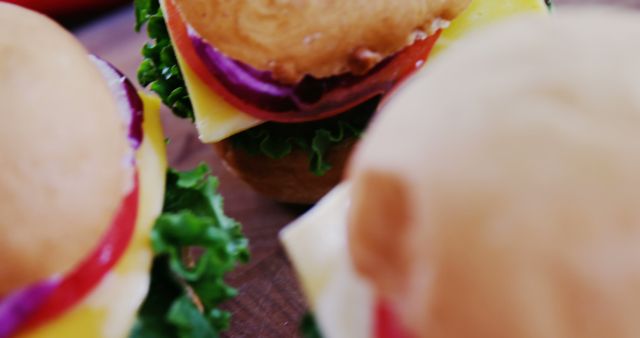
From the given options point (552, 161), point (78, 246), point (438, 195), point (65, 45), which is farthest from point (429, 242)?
point (65, 45)

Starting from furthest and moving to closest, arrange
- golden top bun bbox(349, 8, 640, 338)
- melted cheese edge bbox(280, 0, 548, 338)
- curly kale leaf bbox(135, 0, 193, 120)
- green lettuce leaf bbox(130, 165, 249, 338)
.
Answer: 1. curly kale leaf bbox(135, 0, 193, 120)
2. green lettuce leaf bbox(130, 165, 249, 338)
3. melted cheese edge bbox(280, 0, 548, 338)
4. golden top bun bbox(349, 8, 640, 338)

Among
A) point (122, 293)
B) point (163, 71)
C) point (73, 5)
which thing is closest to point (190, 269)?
point (122, 293)

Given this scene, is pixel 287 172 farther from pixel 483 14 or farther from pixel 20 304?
pixel 20 304

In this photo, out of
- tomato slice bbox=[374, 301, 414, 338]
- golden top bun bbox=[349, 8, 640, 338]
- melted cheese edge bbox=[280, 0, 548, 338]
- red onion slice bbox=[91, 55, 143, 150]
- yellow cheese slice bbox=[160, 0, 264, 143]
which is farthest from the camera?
yellow cheese slice bbox=[160, 0, 264, 143]

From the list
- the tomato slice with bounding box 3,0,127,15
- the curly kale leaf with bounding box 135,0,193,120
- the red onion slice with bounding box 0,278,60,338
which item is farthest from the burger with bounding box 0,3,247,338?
the tomato slice with bounding box 3,0,127,15

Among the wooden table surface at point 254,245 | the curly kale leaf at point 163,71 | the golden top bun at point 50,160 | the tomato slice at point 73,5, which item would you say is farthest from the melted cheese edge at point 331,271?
the tomato slice at point 73,5

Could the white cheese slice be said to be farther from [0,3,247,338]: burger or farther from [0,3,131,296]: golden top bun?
[0,3,131,296]: golden top bun
